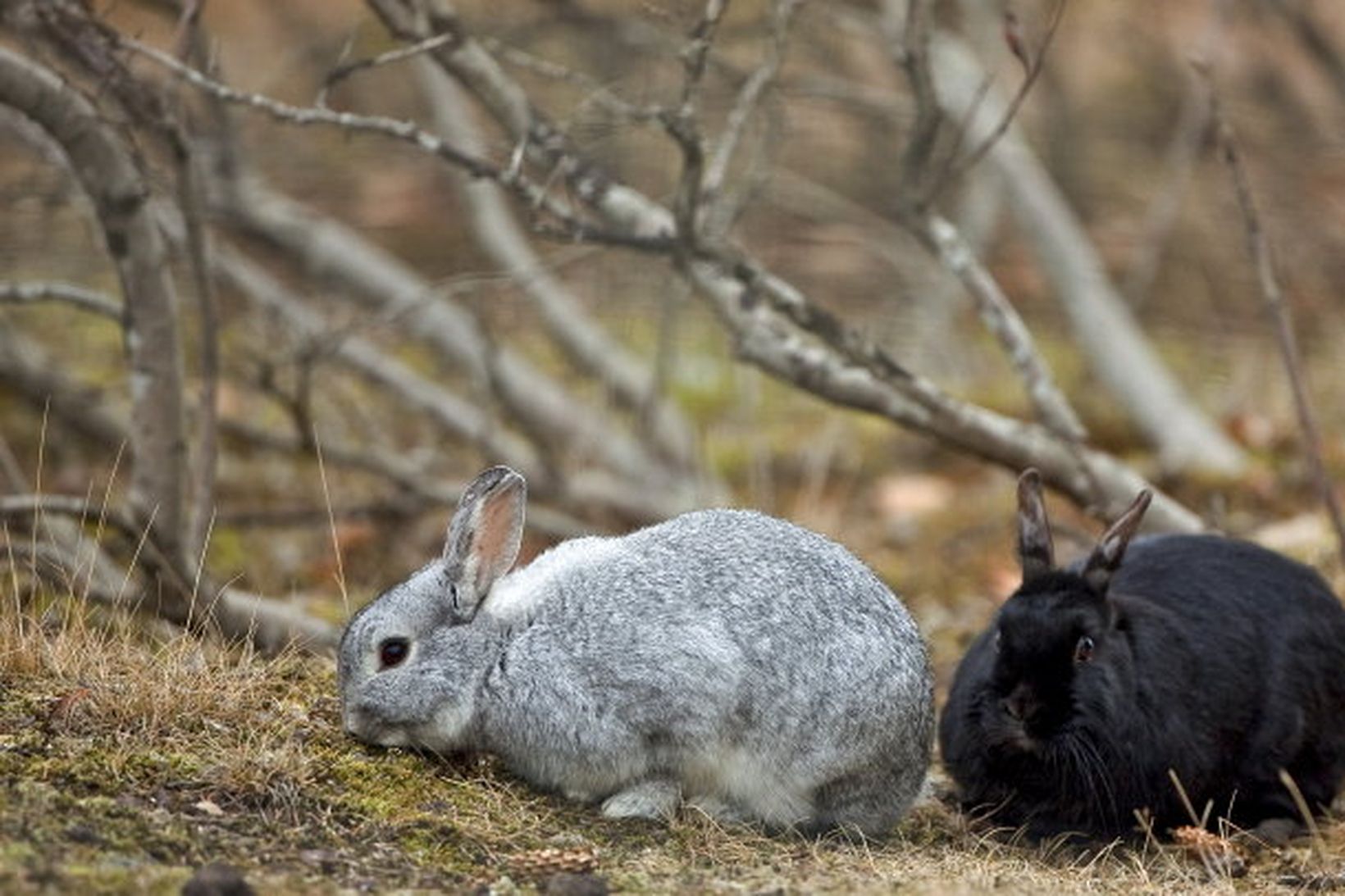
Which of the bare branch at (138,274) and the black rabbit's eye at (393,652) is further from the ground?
the bare branch at (138,274)

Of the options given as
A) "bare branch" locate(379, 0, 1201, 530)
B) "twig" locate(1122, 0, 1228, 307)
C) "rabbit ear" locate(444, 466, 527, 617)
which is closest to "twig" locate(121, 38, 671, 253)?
"bare branch" locate(379, 0, 1201, 530)

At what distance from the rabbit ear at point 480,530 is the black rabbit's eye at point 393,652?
0.16 m

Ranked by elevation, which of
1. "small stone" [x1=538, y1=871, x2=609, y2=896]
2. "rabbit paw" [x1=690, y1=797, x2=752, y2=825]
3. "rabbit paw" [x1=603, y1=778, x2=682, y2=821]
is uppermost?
"small stone" [x1=538, y1=871, x2=609, y2=896]

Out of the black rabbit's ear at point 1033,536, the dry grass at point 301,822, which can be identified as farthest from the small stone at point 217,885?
the black rabbit's ear at point 1033,536

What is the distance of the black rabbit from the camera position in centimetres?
539

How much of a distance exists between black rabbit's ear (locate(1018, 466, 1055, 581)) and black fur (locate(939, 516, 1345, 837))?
0.10 metres

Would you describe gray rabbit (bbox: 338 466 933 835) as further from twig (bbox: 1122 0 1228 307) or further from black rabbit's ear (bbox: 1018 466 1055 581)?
twig (bbox: 1122 0 1228 307)

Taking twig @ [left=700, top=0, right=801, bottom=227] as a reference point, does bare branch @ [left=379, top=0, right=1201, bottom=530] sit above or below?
below

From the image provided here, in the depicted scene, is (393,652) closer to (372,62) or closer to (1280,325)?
(372,62)

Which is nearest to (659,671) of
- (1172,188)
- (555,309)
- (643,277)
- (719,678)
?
(719,678)

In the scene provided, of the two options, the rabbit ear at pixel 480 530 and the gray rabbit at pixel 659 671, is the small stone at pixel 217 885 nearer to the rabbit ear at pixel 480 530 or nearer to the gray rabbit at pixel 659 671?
the gray rabbit at pixel 659 671

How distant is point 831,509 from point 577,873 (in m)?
5.09

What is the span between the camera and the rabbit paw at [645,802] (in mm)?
4992

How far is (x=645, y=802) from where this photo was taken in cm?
500
